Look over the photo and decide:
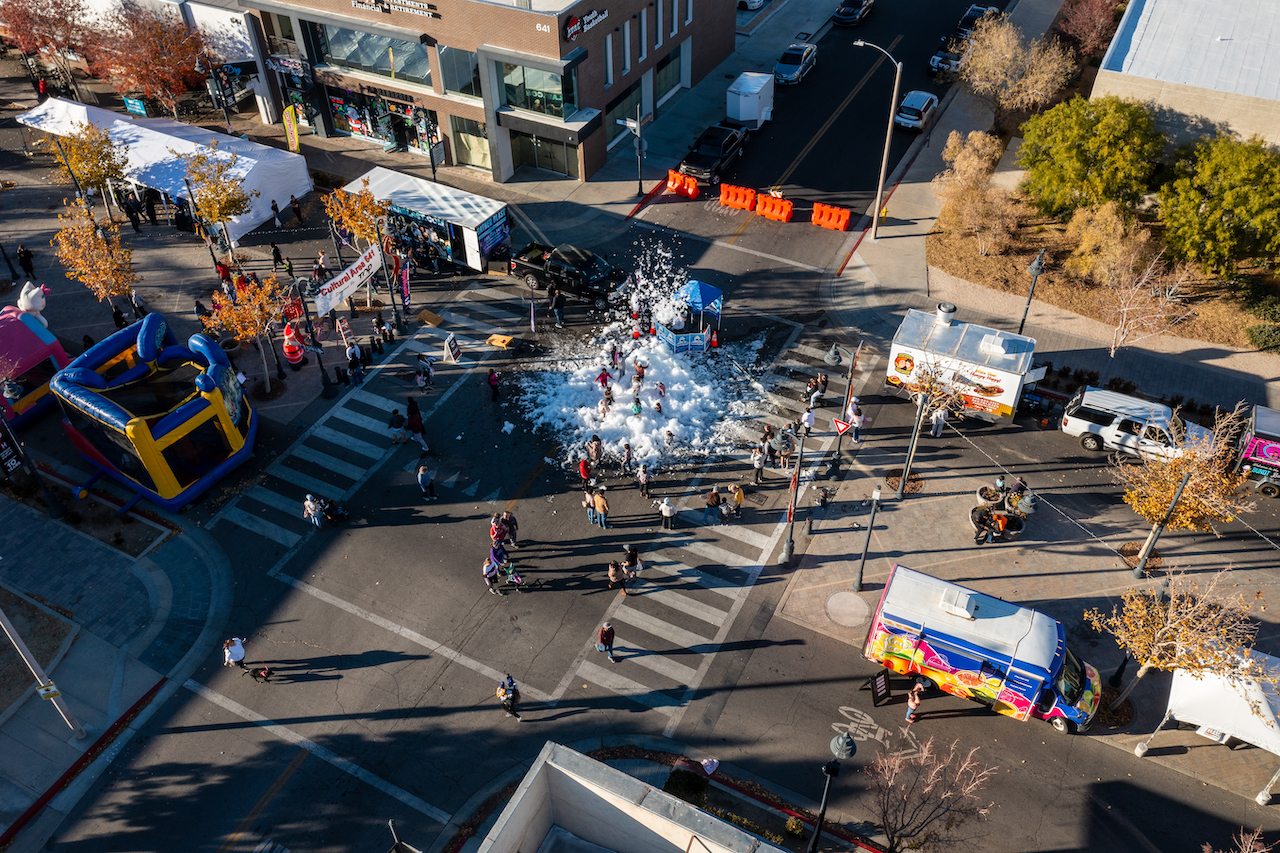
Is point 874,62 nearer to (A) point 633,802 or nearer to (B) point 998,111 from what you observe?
(B) point 998,111

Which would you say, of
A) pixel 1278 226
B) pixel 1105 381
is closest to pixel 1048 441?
pixel 1105 381

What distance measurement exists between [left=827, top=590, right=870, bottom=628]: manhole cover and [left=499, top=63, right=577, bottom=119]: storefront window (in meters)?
27.6

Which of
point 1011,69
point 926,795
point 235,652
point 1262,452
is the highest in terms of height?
point 1011,69

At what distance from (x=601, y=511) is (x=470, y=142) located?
25751 millimetres

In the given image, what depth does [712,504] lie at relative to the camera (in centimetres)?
2769

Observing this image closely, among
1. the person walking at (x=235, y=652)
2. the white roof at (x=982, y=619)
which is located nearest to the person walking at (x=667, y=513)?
the white roof at (x=982, y=619)

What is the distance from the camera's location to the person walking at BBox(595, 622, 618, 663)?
23859 millimetres

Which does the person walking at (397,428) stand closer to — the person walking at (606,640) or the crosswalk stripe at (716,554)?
the person walking at (606,640)

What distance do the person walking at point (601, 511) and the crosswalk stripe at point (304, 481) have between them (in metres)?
8.98

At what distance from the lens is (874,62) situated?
5384cm

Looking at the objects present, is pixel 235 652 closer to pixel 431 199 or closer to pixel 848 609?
pixel 848 609

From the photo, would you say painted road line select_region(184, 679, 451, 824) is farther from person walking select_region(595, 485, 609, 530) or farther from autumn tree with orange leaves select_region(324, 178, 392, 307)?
autumn tree with orange leaves select_region(324, 178, 392, 307)

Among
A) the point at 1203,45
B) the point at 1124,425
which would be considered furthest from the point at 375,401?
the point at 1203,45

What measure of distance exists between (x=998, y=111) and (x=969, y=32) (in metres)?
9.09
